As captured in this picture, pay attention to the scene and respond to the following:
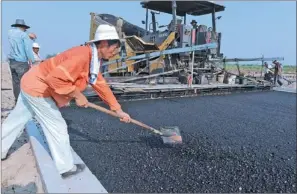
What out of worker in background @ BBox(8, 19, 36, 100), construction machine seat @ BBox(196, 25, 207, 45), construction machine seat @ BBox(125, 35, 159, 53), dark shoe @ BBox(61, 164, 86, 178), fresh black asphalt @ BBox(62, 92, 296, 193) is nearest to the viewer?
dark shoe @ BBox(61, 164, 86, 178)

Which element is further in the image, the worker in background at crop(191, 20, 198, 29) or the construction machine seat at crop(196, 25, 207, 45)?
the worker in background at crop(191, 20, 198, 29)

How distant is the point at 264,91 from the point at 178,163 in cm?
706

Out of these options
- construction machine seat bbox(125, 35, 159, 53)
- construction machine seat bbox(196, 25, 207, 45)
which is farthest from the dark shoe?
construction machine seat bbox(196, 25, 207, 45)

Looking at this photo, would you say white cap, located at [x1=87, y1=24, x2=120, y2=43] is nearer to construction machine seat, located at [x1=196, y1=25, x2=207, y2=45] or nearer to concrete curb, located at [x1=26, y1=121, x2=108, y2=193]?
concrete curb, located at [x1=26, y1=121, x2=108, y2=193]

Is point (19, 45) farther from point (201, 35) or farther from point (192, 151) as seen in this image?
point (201, 35)

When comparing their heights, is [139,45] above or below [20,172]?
above

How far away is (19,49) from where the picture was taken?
3873mm

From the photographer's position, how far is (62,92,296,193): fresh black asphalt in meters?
2.16

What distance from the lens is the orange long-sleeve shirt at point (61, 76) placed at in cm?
181

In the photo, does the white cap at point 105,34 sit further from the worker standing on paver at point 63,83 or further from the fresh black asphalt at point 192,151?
the fresh black asphalt at point 192,151

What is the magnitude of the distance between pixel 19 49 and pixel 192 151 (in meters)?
2.99

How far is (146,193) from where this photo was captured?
1999 mm

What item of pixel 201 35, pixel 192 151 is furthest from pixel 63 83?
pixel 201 35

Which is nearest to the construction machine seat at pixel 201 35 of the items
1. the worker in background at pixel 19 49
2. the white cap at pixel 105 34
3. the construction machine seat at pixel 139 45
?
the construction machine seat at pixel 139 45
